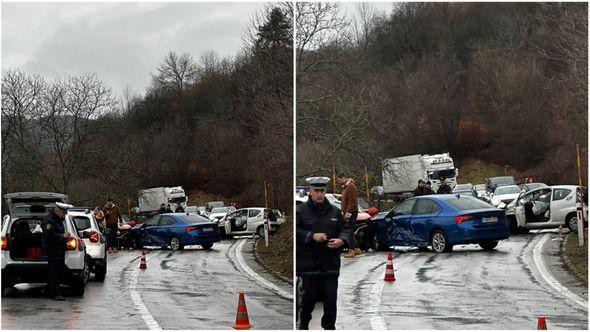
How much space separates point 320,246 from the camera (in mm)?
8820

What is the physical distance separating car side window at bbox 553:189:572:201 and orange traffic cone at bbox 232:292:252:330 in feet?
28.0

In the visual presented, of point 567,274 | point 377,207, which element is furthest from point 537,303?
point 377,207

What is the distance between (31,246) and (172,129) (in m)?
2.94

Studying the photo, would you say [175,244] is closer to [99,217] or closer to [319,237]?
[99,217]

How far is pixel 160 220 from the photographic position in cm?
1070

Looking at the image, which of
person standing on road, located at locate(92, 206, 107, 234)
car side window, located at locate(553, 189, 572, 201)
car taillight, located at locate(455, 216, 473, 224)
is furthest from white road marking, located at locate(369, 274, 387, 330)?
car side window, located at locate(553, 189, 572, 201)

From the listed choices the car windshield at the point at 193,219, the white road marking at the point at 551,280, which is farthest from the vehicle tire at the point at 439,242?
the car windshield at the point at 193,219

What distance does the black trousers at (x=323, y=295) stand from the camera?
28.8ft

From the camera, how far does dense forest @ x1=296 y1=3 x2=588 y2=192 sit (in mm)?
10750

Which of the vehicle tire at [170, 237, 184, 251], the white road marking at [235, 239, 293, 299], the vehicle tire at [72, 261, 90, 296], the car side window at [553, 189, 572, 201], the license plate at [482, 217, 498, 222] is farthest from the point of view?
the car side window at [553, 189, 572, 201]

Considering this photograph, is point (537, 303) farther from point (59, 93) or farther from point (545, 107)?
point (59, 93)

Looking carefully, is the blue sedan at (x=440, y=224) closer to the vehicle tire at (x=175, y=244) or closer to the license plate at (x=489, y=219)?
the license plate at (x=489, y=219)

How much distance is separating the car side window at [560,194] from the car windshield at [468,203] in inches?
76.2

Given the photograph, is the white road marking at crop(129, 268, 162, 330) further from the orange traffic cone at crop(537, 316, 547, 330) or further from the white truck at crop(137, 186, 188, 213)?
the orange traffic cone at crop(537, 316, 547, 330)
